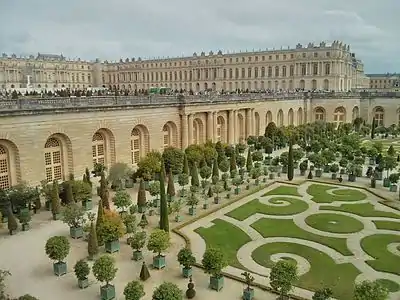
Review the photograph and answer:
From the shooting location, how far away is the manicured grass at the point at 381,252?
1845 centimetres

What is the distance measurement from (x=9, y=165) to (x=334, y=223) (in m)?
22.8

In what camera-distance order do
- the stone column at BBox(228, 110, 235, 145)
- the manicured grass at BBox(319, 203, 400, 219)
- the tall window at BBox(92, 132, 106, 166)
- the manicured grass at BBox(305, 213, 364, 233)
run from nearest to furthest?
the manicured grass at BBox(305, 213, 364, 233)
the manicured grass at BBox(319, 203, 400, 219)
the tall window at BBox(92, 132, 106, 166)
the stone column at BBox(228, 110, 235, 145)

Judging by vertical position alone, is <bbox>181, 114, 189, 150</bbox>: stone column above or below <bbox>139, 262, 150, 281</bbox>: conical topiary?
above

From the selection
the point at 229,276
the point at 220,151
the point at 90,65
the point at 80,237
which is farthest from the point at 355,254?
the point at 90,65

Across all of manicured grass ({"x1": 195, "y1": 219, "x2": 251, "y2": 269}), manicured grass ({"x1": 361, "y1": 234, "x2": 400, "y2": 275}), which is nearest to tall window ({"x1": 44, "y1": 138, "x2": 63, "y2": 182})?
manicured grass ({"x1": 195, "y1": 219, "x2": 251, "y2": 269})

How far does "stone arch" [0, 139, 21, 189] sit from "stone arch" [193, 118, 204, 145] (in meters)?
22.2

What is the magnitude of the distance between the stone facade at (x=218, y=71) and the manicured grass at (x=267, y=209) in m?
72.3

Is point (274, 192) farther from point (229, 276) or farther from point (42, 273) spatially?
point (42, 273)

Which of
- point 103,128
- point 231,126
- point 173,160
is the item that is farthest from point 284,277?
point 231,126

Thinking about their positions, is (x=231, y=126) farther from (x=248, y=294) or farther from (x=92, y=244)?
(x=248, y=294)

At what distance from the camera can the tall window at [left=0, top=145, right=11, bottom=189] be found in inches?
1121

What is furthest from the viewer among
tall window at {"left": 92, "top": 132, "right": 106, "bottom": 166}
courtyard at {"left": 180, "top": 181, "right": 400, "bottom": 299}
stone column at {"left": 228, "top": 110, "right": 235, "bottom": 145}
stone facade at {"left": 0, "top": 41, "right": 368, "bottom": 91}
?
stone facade at {"left": 0, "top": 41, "right": 368, "bottom": 91}

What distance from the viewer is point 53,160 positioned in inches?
1246

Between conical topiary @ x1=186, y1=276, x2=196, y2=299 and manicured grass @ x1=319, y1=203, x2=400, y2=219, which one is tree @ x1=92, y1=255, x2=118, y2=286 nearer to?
conical topiary @ x1=186, y1=276, x2=196, y2=299
